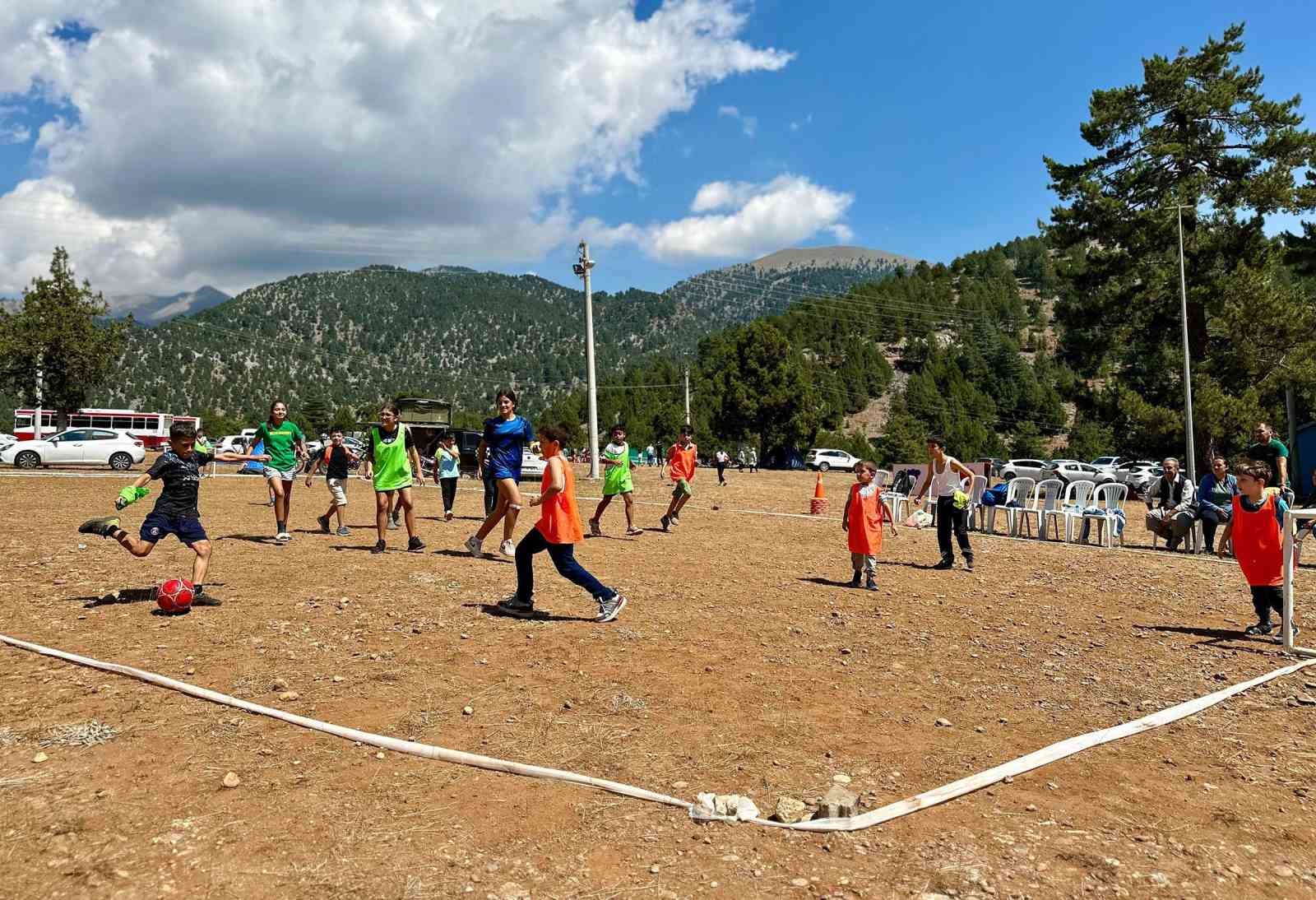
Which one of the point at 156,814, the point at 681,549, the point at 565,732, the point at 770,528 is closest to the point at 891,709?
the point at 565,732

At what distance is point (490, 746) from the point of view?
190 inches

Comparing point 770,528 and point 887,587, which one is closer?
point 887,587

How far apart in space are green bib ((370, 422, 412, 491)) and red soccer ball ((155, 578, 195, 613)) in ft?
11.0

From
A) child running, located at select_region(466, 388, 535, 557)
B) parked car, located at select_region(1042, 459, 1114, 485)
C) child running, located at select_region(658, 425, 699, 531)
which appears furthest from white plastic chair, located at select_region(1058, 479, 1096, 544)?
parked car, located at select_region(1042, 459, 1114, 485)

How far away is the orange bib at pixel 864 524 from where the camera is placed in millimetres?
10016

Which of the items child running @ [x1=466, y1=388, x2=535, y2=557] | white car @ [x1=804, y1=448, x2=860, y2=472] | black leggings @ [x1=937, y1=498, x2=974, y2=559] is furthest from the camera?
white car @ [x1=804, y1=448, x2=860, y2=472]

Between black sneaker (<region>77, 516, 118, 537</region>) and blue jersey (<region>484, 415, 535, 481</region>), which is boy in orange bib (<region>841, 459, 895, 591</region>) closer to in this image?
blue jersey (<region>484, 415, 535, 481</region>)

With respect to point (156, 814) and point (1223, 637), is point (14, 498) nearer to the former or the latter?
point (156, 814)

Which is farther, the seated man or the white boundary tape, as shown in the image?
the seated man

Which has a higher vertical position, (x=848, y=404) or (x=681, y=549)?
(x=848, y=404)

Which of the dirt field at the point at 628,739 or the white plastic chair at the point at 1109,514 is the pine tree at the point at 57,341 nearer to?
the dirt field at the point at 628,739

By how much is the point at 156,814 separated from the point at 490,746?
158 centimetres

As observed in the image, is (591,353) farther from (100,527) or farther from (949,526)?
(100,527)

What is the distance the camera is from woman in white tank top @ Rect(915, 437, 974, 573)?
1109 cm
